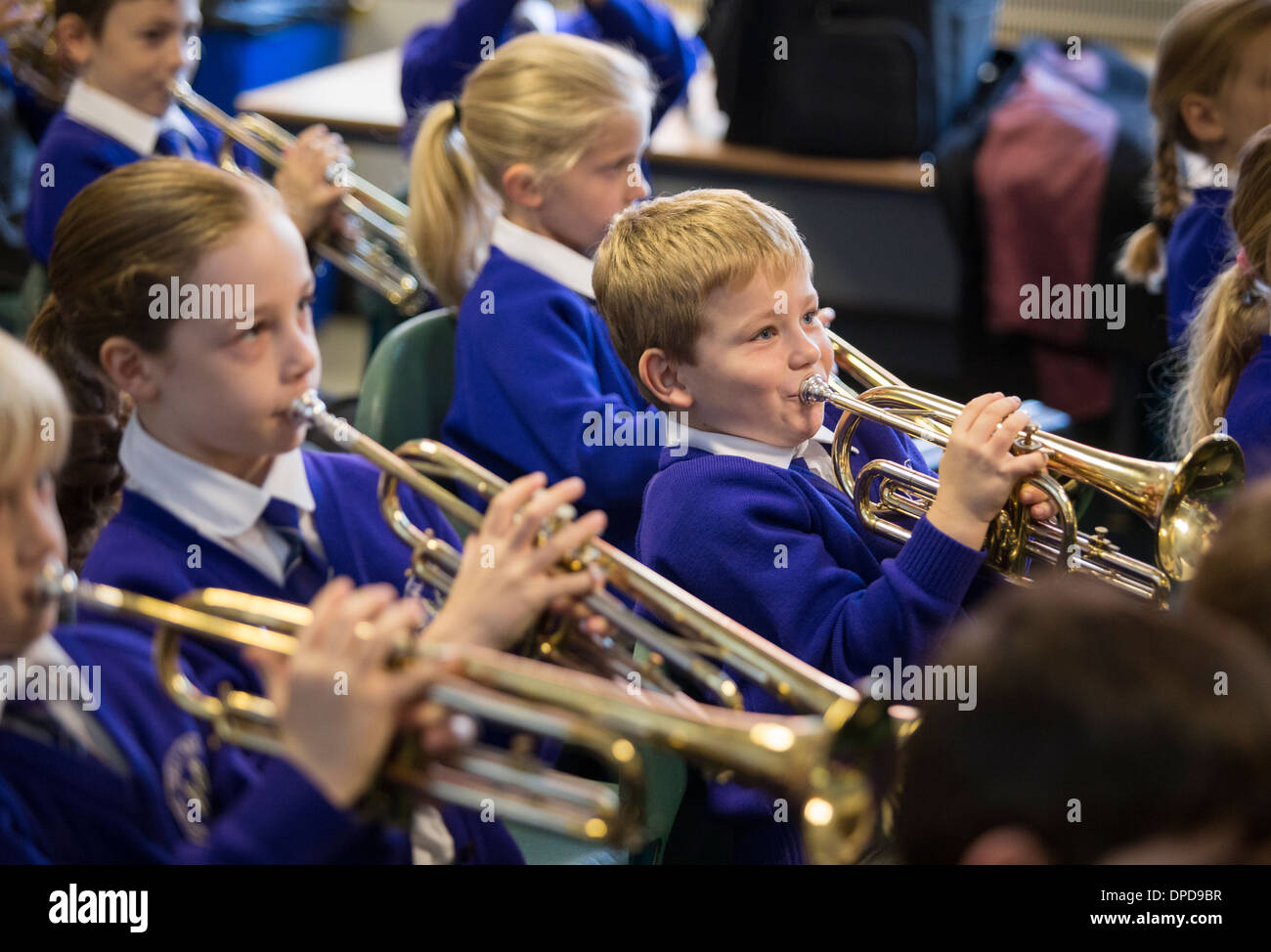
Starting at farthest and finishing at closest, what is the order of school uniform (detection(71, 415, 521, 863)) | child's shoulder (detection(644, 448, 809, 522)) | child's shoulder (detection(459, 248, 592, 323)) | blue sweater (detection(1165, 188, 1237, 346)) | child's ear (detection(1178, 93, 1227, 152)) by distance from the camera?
1. child's ear (detection(1178, 93, 1227, 152))
2. blue sweater (detection(1165, 188, 1237, 346))
3. child's shoulder (detection(459, 248, 592, 323))
4. child's shoulder (detection(644, 448, 809, 522))
5. school uniform (detection(71, 415, 521, 863))

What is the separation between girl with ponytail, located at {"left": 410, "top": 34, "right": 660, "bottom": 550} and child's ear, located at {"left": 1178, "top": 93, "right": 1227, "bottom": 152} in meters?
0.88

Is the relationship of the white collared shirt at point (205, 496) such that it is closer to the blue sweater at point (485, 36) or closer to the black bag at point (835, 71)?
the blue sweater at point (485, 36)

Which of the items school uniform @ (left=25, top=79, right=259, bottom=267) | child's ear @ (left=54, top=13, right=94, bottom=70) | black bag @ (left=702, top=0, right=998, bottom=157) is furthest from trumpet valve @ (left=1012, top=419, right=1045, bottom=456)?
black bag @ (left=702, top=0, right=998, bottom=157)

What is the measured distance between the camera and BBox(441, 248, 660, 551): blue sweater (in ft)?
5.83

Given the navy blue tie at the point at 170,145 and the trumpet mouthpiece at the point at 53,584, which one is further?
the navy blue tie at the point at 170,145

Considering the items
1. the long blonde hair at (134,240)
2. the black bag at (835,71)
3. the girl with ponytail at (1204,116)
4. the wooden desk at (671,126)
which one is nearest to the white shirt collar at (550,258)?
the long blonde hair at (134,240)

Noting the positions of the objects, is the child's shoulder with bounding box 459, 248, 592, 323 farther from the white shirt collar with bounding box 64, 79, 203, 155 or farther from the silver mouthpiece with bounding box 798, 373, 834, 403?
the white shirt collar with bounding box 64, 79, 203, 155

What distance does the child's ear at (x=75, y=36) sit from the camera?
2.38 m

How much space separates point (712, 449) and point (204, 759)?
0.60 m

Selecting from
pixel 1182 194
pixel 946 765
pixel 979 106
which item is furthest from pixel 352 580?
pixel 979 106

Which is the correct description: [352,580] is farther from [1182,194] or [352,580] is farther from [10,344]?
[1182,194]

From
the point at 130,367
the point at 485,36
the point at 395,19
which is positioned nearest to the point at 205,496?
the point at 130,367

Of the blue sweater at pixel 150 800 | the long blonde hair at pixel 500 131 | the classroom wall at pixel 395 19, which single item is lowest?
the blue sweater at pixel 150 800

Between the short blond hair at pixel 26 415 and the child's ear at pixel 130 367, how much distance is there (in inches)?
9.6
